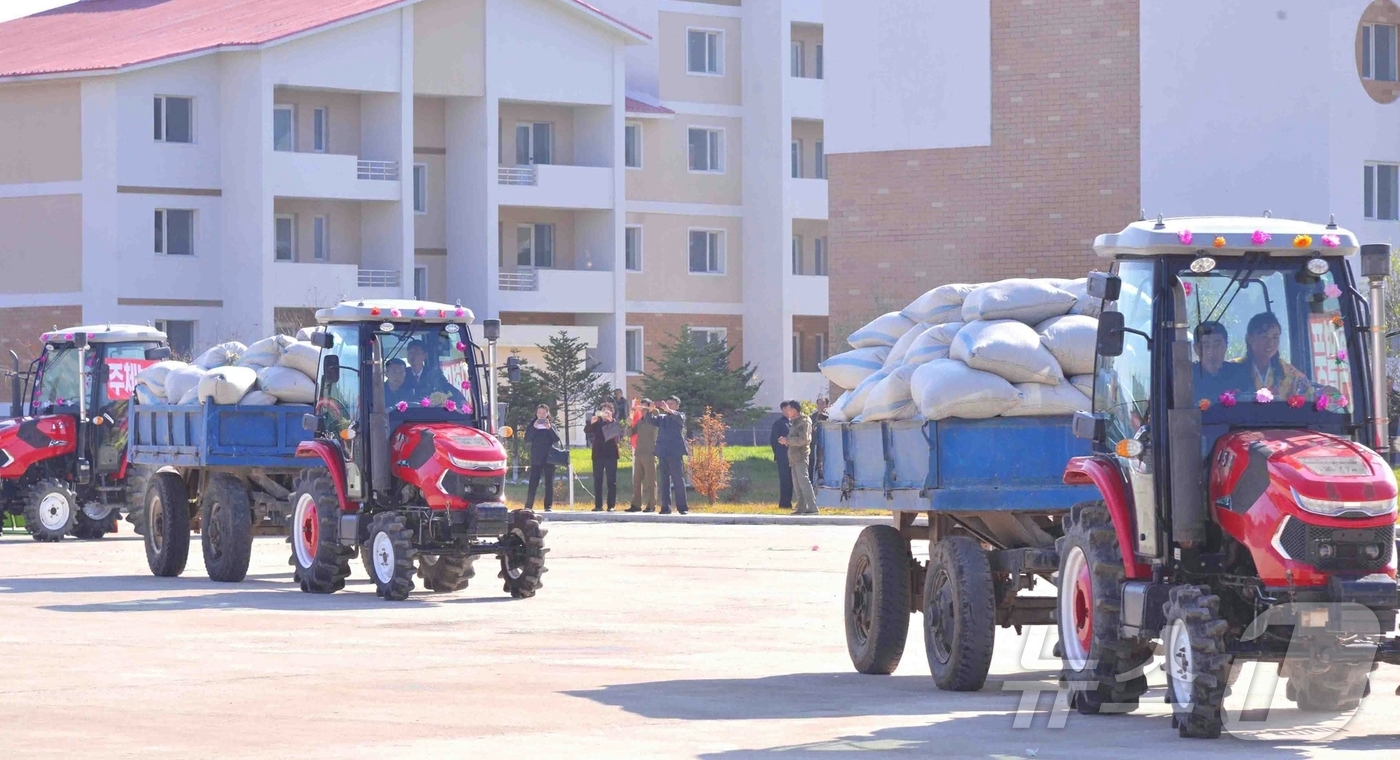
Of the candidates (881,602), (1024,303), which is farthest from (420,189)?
(1024,303)

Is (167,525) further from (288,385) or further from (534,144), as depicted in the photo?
(534,144)

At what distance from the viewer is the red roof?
183 feet

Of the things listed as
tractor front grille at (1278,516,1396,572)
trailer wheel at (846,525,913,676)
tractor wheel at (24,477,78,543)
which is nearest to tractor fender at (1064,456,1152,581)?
tractor front grille at (1278,516,1396,572)

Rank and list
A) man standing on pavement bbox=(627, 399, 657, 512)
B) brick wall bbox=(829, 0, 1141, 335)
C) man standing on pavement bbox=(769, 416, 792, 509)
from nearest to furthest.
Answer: man standing on pavement bbox=(627, 399, 657, 512) → man standing on pavement bbox=(769, 416, 792, 509) → brick wall bbox=(829, 0, 1141, 335)

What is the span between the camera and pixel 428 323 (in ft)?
Result: 68.5

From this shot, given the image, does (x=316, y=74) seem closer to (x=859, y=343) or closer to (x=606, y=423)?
(x=606, y=423)

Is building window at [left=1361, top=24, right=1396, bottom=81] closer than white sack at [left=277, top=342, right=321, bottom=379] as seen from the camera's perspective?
No

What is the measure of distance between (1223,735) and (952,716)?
1.62 metres

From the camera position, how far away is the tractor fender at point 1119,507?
11508 mm

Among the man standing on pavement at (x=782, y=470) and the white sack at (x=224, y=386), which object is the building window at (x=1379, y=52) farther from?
the white sack at (x=224, y=386)

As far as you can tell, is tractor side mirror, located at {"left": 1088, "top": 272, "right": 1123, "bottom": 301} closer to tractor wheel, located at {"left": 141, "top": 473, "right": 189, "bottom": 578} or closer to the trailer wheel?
the trailer wheel

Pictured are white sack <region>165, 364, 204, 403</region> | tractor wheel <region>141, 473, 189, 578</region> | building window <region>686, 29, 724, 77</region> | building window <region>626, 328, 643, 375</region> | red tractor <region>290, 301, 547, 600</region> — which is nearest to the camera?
red tractor <region>290, 301, 547, 600</region>

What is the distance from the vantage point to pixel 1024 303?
13828mm

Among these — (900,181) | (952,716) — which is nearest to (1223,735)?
(952,716)
